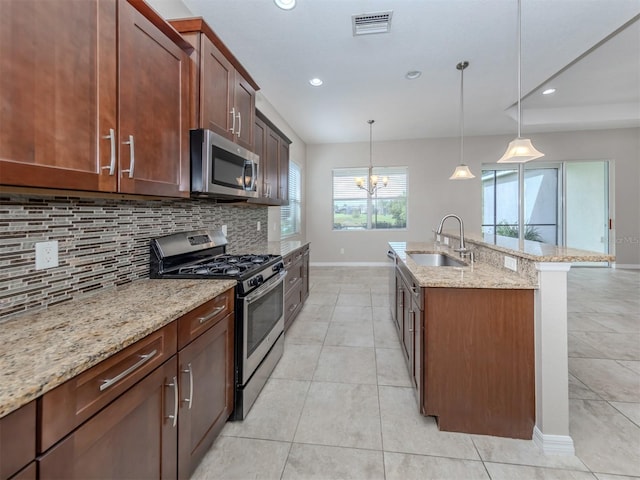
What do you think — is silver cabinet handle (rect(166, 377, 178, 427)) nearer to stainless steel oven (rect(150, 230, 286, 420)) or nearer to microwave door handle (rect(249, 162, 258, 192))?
stainless steel oven (rect(150, 230, 286, 420))

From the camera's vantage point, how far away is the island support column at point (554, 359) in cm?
154

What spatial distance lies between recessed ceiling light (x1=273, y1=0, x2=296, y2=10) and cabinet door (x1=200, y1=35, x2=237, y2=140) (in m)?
0.81

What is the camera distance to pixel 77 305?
4.26 ft

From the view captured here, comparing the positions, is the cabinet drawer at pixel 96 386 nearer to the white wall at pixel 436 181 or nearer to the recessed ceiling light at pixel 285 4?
the recessed ceiling light at pixel 285 4

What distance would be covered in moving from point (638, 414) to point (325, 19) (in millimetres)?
3744

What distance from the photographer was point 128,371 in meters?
0.97

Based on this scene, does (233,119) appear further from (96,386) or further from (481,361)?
(481,361)

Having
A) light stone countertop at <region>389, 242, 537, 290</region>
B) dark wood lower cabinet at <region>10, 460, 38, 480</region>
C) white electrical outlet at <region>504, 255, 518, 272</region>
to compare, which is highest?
white electrical outlet at <region>504, 255, 518, 272</region>

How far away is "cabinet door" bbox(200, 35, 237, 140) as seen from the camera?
72.5 inches

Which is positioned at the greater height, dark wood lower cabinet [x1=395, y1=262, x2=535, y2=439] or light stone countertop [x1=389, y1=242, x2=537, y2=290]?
light stone countertop [x1=389, y1=242, x2=537, y2=290]

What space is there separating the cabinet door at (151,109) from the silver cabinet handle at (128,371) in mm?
701

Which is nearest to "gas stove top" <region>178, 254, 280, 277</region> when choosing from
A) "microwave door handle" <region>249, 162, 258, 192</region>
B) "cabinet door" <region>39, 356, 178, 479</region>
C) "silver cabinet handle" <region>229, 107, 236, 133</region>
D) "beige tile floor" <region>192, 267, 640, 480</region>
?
"microwave door handle" <region>249, 162, 258, 192</region>

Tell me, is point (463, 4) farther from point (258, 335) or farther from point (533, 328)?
point (258, 335)

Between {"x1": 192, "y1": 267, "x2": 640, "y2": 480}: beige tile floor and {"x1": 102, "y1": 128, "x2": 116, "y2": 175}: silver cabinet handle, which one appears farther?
{"x1": 192, "y1": 267, "x2": 640, "y2": 480}: beige tile floor
